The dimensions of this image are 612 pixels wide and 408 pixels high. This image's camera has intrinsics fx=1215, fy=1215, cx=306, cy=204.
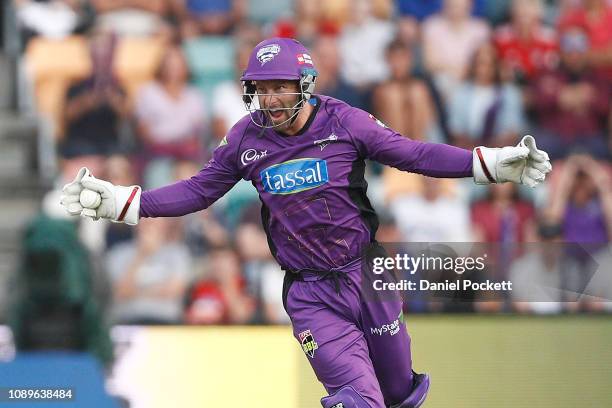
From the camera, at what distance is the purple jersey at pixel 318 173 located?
4969 mm

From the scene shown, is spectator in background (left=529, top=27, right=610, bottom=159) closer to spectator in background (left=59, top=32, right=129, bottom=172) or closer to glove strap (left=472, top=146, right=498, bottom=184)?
spectator in background (left=59, top=32, right=129, bottom=172)

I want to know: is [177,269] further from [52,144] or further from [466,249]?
[466,249]

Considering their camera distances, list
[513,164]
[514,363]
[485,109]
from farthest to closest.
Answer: [485,109] < [514,363] < [513,164]

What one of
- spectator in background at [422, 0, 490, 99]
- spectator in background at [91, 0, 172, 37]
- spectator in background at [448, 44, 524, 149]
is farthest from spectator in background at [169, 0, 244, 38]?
spectator in background at [448, 44, 524, 149]

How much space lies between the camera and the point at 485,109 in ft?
31.0

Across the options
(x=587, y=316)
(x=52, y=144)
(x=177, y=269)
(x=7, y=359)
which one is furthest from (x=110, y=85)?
(x=587, y=316)

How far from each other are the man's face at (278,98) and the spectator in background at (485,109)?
15.2 ft

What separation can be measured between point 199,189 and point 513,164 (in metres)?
1.32

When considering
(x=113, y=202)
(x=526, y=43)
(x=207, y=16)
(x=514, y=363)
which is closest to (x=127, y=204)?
(x=113, y=202)

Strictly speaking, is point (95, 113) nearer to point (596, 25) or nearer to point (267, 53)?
point (596, 25)

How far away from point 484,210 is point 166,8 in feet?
9.72

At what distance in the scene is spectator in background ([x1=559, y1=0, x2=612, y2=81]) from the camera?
9648 millimetres

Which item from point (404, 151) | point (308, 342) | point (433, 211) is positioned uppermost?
point (404, 151)

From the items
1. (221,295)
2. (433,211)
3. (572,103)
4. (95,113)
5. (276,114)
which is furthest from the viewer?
(572,103)
